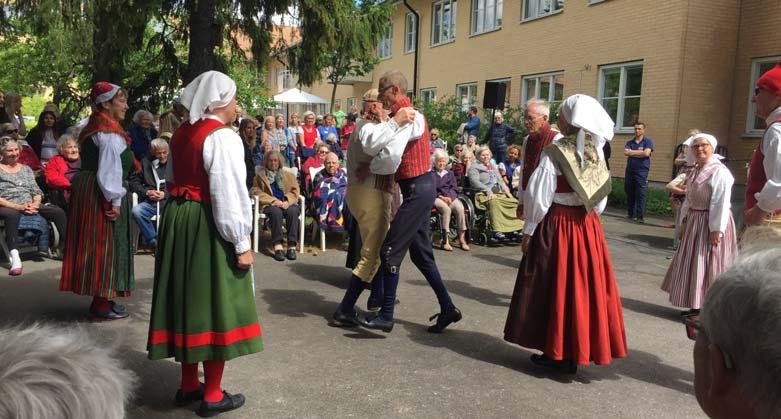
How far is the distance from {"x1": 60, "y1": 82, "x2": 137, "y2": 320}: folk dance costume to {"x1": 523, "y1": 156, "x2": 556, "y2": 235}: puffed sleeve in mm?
3076

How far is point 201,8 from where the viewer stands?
9266mm

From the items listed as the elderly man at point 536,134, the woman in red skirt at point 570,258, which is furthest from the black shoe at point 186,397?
the elderly man at point 536,134

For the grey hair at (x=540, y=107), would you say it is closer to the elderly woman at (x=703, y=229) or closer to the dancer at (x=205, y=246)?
the elderly woman at (x=703, y=229)

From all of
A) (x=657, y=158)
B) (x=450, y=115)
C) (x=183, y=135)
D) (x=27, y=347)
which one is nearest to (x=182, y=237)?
(x=183, y=135)

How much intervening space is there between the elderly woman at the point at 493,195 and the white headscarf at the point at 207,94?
659 centimetres

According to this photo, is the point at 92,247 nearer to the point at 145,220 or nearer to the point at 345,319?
the point at 345,319

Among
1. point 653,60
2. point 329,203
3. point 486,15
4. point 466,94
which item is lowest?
point 329,203

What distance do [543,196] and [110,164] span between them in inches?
126

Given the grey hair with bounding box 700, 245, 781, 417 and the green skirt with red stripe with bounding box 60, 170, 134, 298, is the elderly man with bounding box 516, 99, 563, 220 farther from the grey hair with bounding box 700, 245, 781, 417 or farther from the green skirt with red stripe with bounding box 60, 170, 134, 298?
the grey hair with bounding box 700, 245, 781, 417

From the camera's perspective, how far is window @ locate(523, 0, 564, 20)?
1847 centimetres

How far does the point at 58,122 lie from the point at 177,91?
2.00 metres

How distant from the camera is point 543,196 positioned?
4.19 meters

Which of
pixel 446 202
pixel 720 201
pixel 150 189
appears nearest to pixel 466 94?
pixel 446 202

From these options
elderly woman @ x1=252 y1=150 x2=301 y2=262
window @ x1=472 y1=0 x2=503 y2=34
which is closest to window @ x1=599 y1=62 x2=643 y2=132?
window @ x1=472 y1=0 x2=503 y2=34
